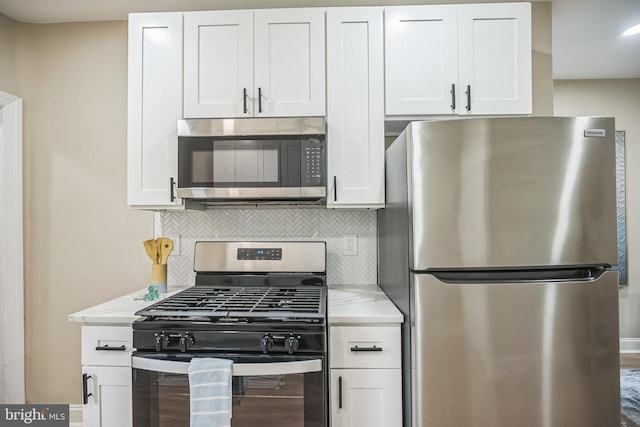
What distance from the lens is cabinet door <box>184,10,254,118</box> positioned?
200cm

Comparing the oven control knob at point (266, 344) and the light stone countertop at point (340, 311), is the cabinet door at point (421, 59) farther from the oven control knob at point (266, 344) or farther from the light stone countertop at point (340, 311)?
the oven control knob at point (266, 344)

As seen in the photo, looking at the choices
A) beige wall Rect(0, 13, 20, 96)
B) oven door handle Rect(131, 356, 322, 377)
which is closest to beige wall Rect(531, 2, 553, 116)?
oven door handle Rect(131, 356, 322, 377)

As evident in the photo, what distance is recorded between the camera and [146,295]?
2025 mm

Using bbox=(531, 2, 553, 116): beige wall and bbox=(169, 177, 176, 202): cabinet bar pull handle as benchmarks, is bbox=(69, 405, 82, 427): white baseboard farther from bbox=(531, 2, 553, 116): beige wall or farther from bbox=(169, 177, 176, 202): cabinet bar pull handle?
bbox=(531, 2, 553, 116): beige wall

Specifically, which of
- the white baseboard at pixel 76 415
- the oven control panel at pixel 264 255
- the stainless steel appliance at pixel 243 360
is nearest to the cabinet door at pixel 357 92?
the oven control panel at pixel 264 255

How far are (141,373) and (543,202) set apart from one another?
1.72m

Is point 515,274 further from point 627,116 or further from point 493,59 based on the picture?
point 627,116

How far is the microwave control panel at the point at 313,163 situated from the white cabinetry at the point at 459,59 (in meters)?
0.44

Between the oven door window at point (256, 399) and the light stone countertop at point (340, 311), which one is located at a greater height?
the light stone countertop at point (340, 311)

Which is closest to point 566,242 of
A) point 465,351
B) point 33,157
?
point 465,351

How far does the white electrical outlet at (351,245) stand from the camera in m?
2.34

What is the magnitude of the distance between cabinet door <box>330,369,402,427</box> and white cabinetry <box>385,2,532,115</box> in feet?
4.29

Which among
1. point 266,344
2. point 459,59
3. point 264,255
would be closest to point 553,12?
point 459,59

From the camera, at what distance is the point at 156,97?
6.65ft
